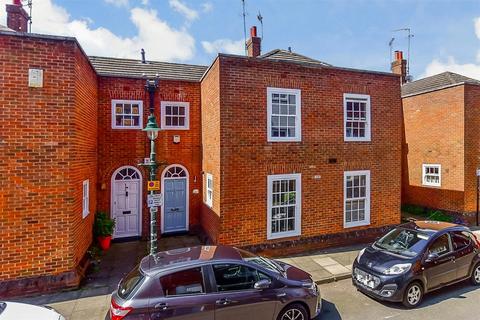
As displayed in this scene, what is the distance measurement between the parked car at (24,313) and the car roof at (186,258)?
148 cm

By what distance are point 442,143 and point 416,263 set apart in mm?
10200

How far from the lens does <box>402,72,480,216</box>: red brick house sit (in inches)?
495

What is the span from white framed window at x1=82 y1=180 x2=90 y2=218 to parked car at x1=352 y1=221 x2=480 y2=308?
24.5 feet

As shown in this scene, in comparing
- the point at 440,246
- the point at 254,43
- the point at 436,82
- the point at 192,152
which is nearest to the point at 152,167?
Answer: the point at 192,152

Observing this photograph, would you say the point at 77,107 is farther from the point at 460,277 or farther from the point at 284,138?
the point at 460,277

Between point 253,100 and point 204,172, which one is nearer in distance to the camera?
point 253,100

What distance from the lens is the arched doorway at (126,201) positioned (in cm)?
1035

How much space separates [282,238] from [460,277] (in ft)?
15.0

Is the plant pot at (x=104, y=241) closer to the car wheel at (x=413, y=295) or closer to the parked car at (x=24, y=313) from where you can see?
the parked car at (x=24, y=313)

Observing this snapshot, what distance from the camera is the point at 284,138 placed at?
905 centimetres

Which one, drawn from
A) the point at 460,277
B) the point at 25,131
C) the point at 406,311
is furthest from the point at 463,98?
the point at 25,131

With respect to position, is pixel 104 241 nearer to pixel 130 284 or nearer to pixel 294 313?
pixel 130 284

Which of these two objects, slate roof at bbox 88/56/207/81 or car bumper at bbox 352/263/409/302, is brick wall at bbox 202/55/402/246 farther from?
slate roof at bbox 88/56/207/81

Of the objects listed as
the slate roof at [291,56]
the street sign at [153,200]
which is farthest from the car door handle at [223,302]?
the slate roof at [291,56]
